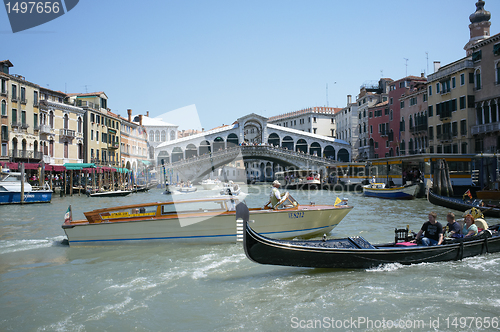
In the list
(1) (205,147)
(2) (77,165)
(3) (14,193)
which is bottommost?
(3) (14,193)

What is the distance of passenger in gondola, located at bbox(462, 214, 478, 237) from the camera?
6.91 m

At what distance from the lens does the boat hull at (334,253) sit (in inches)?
226

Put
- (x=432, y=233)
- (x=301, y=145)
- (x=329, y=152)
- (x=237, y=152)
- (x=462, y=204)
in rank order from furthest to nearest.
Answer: (x=301, y=145) < (x=329, y=152) < (x=237, y=152) < (x=462, y=204) < (x=432, y=233)

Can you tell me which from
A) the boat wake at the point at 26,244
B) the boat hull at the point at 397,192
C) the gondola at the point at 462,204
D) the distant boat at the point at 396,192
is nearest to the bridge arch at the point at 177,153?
the distant boat at the point at 396,192

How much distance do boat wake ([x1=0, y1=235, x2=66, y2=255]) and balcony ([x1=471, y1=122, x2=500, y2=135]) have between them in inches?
840

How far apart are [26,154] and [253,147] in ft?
66.0

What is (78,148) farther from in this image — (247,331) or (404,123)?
(247,331)

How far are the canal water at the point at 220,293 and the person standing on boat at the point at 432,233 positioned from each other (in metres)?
0.39

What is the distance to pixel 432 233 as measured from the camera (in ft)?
22.2

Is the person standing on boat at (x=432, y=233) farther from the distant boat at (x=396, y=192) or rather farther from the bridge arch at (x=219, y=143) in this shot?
the bridge arch at (x=219, y=143)

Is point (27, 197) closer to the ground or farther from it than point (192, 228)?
farther from it

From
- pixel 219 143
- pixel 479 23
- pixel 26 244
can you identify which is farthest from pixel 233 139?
pixel 26 244

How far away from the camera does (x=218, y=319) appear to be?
4.66 metres

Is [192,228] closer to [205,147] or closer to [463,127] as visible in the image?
[463,127]
